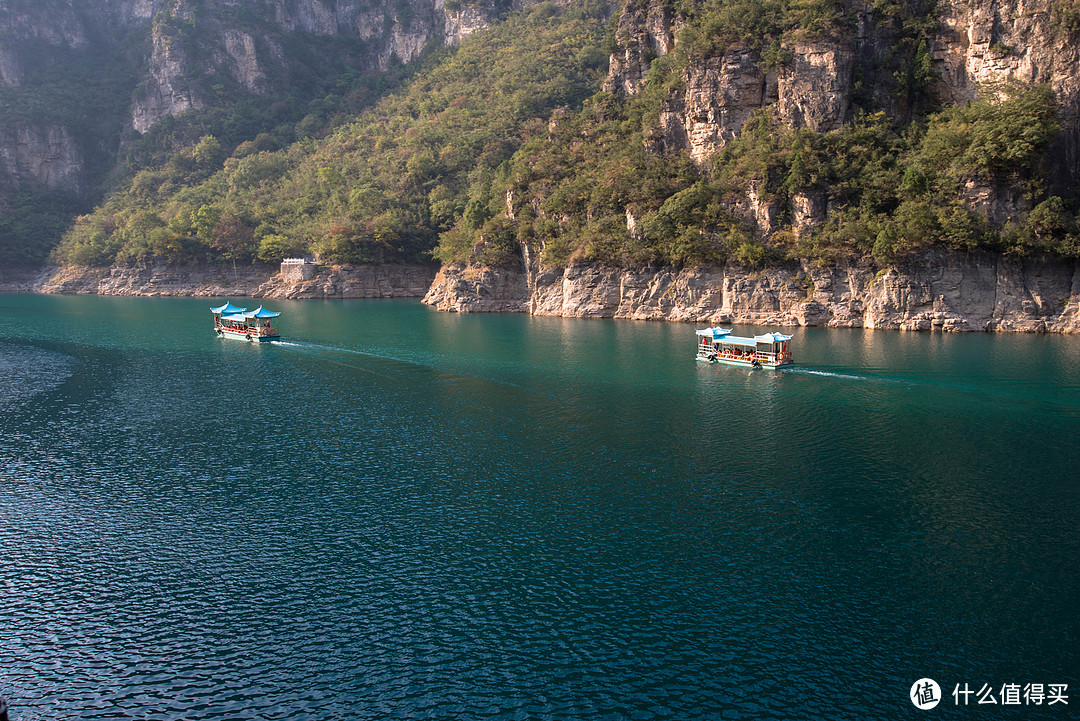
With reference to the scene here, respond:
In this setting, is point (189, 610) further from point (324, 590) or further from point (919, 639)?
→ point (919, 639)

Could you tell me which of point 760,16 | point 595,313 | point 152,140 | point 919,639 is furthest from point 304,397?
point 152,140

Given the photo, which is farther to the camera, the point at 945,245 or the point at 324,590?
the point at 945,245

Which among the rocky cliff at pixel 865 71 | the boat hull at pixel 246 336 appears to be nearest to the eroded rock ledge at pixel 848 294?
the rocky cliff at pixel 865 71

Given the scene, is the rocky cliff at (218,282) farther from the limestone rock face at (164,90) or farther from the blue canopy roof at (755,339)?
the blue canopy roof at (755,339)

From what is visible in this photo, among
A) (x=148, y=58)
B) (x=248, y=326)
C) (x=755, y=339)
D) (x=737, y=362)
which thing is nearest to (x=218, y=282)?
(x=248, y=326)

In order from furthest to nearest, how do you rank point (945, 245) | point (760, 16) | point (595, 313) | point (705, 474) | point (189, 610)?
point (595, 313) < point (760, 16) < point (945, 245) < point (705, 474) < point (189, 610)

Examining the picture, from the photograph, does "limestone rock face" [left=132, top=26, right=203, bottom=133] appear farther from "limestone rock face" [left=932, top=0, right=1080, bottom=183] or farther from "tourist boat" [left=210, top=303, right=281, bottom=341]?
"limestone rock face" [left=932, top=0, right=1080, bottom=183]

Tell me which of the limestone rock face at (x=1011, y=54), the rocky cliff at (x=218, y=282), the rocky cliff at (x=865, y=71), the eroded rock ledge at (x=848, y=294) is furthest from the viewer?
the rocky cliff at (x=218, y=282)

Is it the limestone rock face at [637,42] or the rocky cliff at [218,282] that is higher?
the limestone rock face at [637,42]
